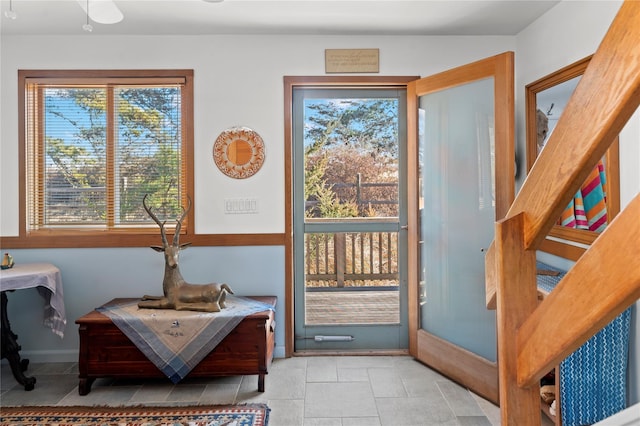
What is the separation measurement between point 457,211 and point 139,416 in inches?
Result: 95.8

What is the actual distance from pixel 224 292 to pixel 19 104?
86.5 inches

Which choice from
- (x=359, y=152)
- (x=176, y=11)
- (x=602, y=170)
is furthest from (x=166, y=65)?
(x=602, y=170)

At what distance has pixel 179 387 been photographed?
9.36 ft

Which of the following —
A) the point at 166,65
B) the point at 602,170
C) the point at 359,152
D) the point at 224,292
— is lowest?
the point at 224,292

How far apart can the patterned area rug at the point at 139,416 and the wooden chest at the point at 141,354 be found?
0.24 m

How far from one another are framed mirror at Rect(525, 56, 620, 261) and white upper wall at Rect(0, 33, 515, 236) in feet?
2.30

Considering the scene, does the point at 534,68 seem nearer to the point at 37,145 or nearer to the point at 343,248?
the point at 343,248

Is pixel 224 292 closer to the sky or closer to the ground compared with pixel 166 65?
closer to the ground

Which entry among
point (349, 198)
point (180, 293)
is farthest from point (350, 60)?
point (180, 293)

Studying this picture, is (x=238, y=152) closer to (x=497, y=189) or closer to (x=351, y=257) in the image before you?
(x=351, y=257)

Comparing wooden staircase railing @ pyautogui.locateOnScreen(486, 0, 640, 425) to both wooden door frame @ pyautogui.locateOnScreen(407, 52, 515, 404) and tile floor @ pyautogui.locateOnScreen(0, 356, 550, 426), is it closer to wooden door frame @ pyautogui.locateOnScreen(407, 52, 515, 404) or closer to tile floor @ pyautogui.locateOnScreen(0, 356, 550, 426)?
tile floor @ pyautogui.locateOnScreen(0, 356, 550, 426)

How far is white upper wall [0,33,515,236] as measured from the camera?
3.28 metres

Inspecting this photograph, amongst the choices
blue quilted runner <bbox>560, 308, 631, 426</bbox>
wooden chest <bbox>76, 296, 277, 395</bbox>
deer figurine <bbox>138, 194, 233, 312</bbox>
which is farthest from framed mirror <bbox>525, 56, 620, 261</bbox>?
deer figurine <bbox>138, 194, 233, 312</bbox>

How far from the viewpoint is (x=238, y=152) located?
3.31 m
